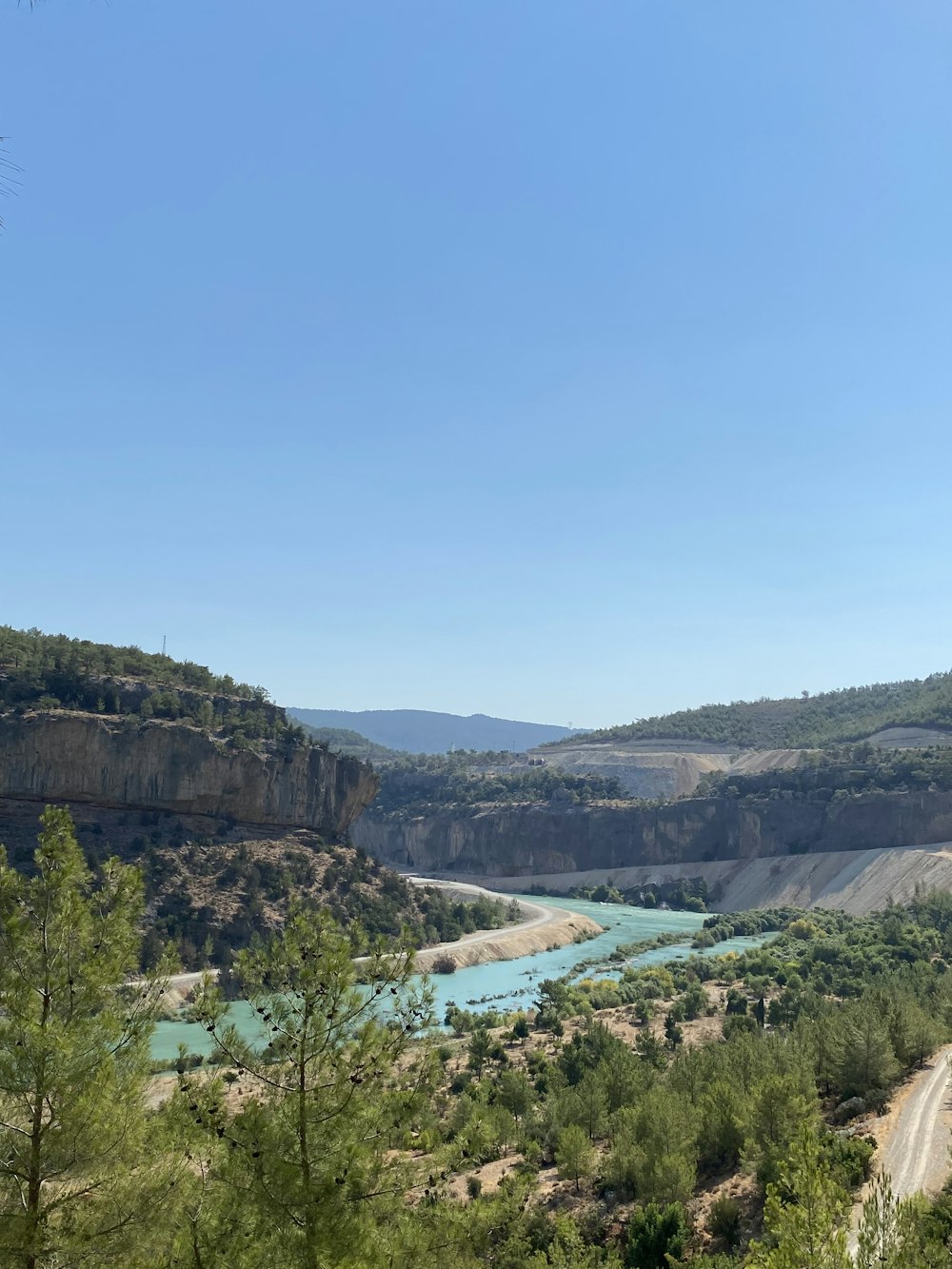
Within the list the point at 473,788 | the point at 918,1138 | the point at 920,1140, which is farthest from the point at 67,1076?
the point at 473,788

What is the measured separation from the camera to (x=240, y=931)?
74688mm

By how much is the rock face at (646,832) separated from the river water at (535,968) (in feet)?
61.8

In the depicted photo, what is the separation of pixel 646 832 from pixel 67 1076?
143776 mm

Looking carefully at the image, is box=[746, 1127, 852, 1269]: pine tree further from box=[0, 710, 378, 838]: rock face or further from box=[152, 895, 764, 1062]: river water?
box=[0, 710, 378, 838]: rock face

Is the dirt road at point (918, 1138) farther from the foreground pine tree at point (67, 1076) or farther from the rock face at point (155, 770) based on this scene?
the rock face at point (155, 770)

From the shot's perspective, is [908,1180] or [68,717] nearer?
[908,1180]

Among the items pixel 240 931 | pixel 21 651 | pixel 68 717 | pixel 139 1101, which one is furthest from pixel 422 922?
pixel 139 1101

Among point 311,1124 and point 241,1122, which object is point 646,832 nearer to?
point 311,1124

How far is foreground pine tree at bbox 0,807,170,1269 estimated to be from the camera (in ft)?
34.5

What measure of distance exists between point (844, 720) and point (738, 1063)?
556 feet

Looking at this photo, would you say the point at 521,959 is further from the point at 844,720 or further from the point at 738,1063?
the point at 844,720

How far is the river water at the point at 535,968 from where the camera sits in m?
58.0

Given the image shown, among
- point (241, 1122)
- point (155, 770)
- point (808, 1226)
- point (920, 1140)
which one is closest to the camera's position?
point (241, 1122)

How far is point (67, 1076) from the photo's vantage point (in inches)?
422
